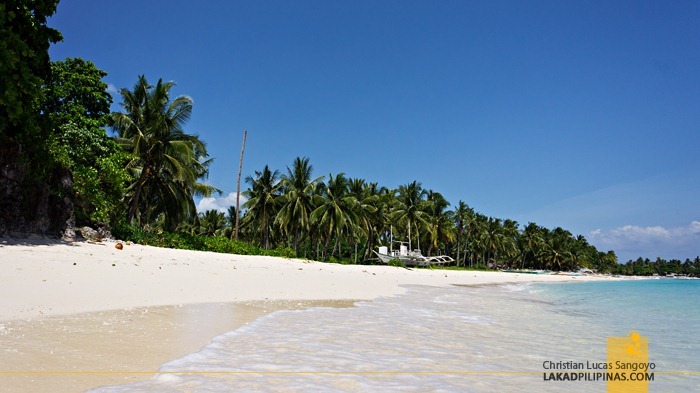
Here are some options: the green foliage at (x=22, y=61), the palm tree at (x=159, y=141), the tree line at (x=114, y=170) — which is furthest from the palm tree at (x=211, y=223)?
the green foliage at (x=22, y=61)

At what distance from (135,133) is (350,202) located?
20.2m

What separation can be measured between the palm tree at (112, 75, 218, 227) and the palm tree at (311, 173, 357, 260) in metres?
13.9

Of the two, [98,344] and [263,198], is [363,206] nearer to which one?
[263,198]

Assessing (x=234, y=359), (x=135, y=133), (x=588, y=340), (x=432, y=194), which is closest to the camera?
(x=234, y=359)

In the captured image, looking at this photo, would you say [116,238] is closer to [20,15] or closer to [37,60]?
[37,60]

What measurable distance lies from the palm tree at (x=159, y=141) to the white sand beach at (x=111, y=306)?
1167 cm

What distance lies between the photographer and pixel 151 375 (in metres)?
3.25

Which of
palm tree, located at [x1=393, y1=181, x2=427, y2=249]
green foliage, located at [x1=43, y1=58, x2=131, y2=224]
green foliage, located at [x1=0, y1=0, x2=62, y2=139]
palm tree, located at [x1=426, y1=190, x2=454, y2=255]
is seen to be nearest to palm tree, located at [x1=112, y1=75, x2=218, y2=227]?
green foliage, located at [x1=43, y1=58, x2=131, y2=224]

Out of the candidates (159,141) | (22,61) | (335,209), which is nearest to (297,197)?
(335,209)

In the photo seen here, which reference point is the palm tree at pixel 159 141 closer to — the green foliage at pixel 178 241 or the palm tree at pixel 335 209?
the green foliage at pixel 178 241

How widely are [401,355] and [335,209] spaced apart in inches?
1312

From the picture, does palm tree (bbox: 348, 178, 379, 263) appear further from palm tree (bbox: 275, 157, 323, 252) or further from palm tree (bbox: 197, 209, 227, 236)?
palm tree (bbox: 197, 209, 227, 236)

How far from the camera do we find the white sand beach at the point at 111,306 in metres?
3.35

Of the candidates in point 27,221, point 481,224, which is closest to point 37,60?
point 27,221
